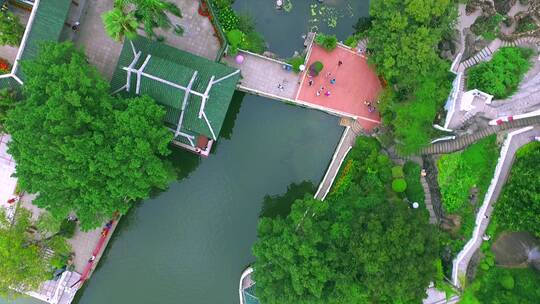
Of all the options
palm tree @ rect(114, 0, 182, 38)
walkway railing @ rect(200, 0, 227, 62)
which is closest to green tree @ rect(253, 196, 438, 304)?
walkway railing @ rect(200, 0, 227, 62)

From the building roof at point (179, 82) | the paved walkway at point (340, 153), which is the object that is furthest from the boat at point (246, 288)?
the building roof at point (179, 82)

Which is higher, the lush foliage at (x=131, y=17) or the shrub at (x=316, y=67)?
the shrub at (x=316, y=67)

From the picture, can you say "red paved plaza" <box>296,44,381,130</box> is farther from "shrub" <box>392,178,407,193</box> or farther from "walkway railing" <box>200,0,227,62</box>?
"walkway railing" <box>200,0,227,62</box>

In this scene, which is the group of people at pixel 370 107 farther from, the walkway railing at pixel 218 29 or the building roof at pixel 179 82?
the walkway railing at pixel 218 29

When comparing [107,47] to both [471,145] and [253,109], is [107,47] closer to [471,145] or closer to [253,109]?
[253,109]

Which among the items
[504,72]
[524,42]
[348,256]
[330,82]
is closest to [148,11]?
[330,82]

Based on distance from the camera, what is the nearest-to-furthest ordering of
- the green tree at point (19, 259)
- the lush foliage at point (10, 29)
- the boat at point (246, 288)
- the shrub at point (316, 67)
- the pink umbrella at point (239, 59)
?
the green tree at point (19, 259), the lush foliage at point (10, 29), the shrub at point (316, 67), the pink umbrella at point (239, 59), the boat at point (246, 288)
